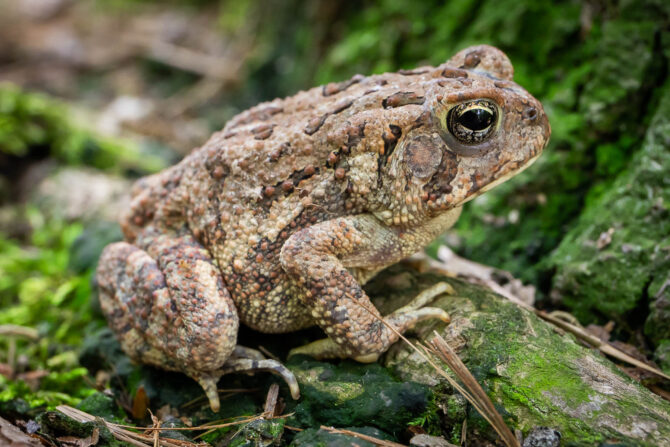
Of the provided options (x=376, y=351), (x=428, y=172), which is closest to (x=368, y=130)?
(x=428, y=172)

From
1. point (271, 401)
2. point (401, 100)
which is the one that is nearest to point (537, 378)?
point (271, 401)

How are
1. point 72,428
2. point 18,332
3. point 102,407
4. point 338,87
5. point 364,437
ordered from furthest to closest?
point 18,332 < point 338,87 < point 102,407 < point 72,428 < point 364,437

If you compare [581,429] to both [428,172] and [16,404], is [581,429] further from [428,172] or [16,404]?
[16,404]

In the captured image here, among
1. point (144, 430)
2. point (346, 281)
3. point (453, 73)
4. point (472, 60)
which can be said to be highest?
point (472, 60)

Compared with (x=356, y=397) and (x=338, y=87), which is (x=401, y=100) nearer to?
(x=338, y=87)

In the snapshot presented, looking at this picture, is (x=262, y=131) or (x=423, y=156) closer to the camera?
(x=423, y=156)

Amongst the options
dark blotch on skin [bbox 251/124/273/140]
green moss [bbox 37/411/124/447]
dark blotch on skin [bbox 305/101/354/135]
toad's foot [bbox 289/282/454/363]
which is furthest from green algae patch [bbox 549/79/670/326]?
green moss [bbox 37/411/124/447]
